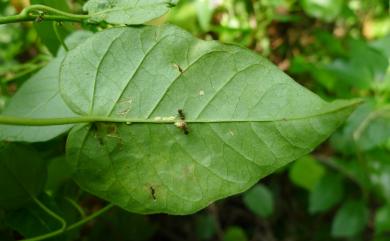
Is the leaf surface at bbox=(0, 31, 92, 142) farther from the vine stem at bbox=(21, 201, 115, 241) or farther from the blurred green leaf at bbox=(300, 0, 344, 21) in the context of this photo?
the blurred green leaf at bbox=(300, 0, 344, 21)

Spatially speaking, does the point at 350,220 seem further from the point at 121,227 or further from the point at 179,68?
the point at 179,68

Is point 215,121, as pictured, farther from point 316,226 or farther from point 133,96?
point 316,226

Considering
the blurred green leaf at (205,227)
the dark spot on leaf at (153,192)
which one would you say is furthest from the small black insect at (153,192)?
the blurred green leaf at (205,227)

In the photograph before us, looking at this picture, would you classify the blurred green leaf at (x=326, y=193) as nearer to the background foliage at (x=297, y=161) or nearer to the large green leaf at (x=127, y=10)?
the background foliage at (x=297, y=161)

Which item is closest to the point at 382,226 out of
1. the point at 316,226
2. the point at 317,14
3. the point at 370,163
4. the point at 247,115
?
the point at 370,163

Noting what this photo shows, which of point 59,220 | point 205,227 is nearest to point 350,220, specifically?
point 205,227

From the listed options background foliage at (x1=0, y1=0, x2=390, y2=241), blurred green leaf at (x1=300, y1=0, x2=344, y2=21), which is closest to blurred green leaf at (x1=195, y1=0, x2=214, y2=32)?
background foliage at (x1=0, y1=0, x2=390, y2=241)
